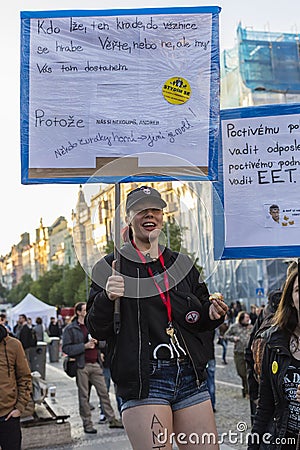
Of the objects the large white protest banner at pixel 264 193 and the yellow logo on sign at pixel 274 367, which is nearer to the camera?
the yellow logo on sign at pixel 274 367

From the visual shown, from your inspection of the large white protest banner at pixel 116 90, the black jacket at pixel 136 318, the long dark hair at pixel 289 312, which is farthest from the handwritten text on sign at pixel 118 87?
the long dark hair at pixel 289 312

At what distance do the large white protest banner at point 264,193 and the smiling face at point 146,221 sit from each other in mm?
769

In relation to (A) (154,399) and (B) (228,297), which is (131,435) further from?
(B) (228,297)

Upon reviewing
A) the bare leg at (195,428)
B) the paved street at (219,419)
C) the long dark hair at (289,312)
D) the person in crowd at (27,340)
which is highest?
the long dark hair at (289,312)

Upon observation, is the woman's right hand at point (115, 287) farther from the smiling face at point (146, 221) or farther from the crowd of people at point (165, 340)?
the smiling face at point (146, 221)

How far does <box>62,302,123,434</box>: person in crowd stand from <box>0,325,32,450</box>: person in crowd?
3665 millimetres

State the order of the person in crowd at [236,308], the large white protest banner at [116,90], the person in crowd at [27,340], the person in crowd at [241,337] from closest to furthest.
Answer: the large white protest banner at [116,90] < the person in crowd at [241,337] < the person in crowd at [27,340] < the person in crowd at [236,308]

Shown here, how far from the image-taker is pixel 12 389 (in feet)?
18.1

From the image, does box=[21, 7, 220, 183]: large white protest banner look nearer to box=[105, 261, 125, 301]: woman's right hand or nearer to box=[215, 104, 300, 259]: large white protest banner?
box=[215, 104, 300, 259]: large white protest banner

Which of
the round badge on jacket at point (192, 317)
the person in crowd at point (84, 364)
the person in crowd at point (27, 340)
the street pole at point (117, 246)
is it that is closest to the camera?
the street pole at point (117, 246)

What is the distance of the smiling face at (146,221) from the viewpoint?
3.23m

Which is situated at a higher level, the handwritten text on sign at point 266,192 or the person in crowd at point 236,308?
the handwritten text on sign at point 266,192

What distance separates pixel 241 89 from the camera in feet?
135

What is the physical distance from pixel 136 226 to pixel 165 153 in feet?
1.55
